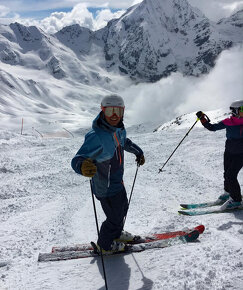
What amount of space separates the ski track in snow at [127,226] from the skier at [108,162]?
44 cm

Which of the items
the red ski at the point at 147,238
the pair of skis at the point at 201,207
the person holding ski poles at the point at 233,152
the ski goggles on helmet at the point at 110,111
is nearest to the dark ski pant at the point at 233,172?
the person holding ski poles at the point at 233,152

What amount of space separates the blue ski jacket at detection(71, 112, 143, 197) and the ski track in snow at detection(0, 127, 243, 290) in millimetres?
1105

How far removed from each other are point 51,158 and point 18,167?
5.78 ft

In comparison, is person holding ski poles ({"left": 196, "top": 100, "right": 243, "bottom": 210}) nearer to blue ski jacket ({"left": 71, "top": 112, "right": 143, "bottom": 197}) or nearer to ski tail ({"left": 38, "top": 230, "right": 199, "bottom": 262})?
ski tail ({"left": 38, "top": 230, "right": 199, "bottom": 262})

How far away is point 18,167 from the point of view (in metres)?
10.1

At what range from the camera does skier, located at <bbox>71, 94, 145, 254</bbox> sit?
3719 millimetres

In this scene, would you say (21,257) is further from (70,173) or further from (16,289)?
(70,173)

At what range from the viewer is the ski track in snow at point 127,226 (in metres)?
3.47

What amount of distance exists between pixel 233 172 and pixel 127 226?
2.44 m

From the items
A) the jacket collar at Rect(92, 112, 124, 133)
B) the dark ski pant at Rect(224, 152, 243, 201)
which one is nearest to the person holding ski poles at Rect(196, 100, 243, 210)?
the dark ski pant at Rect(224, 152, 243, 201)

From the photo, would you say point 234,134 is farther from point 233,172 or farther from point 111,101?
point 111,101

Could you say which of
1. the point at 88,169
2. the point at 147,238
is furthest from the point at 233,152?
the point at 88,169

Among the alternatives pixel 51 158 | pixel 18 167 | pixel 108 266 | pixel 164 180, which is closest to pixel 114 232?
pixel 108 266

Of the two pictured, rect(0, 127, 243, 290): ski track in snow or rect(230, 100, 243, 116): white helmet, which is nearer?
rect(0, 127, 243, 290): ski track in snow
